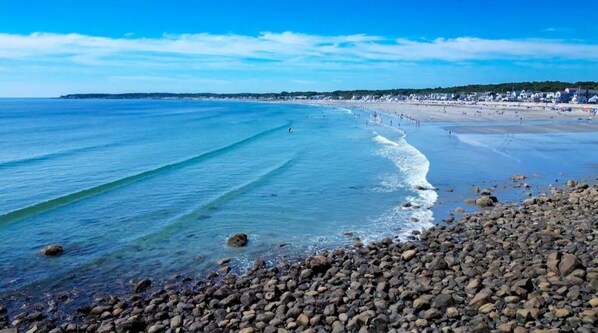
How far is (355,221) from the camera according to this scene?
59.1ft

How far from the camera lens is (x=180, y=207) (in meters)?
20.8

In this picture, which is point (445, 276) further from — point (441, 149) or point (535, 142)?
point (535, 142)

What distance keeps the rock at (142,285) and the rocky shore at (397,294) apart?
56 mm

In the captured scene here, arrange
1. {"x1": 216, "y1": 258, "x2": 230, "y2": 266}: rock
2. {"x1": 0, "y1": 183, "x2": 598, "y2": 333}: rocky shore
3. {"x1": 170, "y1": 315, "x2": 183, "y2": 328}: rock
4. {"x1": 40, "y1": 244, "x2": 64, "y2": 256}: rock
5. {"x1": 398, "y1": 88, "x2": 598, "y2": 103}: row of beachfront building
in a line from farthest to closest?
{"x1": 398, "y1": 88, "x2": 598, "y2": 103}: row of beachfront building < {"x1": 40, "y1": 244, "x2": 64, "y2": 256}: rock < {"x1": 216, "y1": 258, "x2": 230, "y2": 266}: rock < {"x1": 170, "y1": 315, "x2": 183, "y2": 328}: rock < {"x1": 0, "y1": 183, "x2": 598, "y2": 333}: rocky shore

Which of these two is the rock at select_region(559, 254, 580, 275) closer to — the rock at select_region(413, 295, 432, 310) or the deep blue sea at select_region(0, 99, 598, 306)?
the rock at select_region(413, 295, 432, 310)

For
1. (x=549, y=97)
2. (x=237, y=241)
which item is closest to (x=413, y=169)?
(x=237, y=241)

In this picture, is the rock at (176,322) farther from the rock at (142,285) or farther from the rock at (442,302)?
the rock at (442,302)

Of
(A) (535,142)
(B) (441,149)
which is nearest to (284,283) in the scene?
(B) (441,149)

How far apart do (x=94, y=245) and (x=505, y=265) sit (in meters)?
12.3

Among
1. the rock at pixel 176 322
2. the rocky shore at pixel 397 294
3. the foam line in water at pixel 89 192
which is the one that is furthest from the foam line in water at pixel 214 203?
the rock at pixel 176 322

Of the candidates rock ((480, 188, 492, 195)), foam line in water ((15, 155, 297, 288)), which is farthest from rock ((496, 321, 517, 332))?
rock ((480, 188, 492, 195))

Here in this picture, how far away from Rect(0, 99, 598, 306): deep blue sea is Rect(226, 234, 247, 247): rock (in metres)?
0.30

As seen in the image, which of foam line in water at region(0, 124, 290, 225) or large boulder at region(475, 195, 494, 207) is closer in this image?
large boulder at region(475, 195, 494, 207)

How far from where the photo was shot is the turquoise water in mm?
14297
